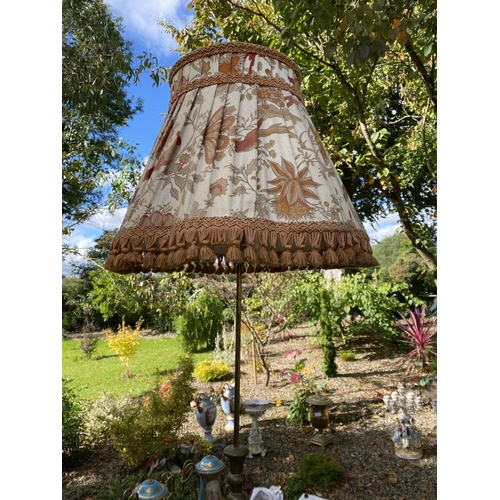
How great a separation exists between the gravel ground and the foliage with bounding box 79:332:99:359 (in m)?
1.85

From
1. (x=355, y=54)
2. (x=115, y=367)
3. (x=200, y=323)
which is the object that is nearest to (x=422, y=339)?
(x=200, y=323)

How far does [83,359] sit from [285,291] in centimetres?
296

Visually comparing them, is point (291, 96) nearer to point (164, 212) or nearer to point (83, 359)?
point (164, 212)

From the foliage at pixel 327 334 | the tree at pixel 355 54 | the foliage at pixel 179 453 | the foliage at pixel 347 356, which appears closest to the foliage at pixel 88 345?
the foliage at pixel 327 334

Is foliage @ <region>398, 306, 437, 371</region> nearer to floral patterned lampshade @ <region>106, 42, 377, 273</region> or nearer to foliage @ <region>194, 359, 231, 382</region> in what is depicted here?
foliage @ <region>194, 359, 231, 382</region>

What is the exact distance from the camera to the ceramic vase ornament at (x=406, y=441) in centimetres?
→ 265

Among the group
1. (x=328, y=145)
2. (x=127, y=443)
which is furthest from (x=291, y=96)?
(x=328, y=145)

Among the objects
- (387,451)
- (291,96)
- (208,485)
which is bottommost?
(387,451)

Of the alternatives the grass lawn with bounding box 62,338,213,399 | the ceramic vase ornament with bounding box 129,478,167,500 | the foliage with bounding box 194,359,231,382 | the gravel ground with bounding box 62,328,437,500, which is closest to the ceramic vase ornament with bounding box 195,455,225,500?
the ceramic vase ornament with bounding box 129,478,167,500

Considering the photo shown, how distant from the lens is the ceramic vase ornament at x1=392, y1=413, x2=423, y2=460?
8.71 feet

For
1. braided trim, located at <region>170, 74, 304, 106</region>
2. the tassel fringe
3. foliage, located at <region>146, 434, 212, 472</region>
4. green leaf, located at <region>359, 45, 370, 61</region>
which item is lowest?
foliage, located at <region>146, 434, 212, 472</region>

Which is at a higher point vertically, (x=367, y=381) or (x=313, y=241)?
(x=313, y=241)

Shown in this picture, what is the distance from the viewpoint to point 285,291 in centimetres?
480

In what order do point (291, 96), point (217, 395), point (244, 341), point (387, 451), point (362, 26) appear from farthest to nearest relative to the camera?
point (244, 341), point (217, 395), point (387, 451), point (362, 26), point (291, 96)
